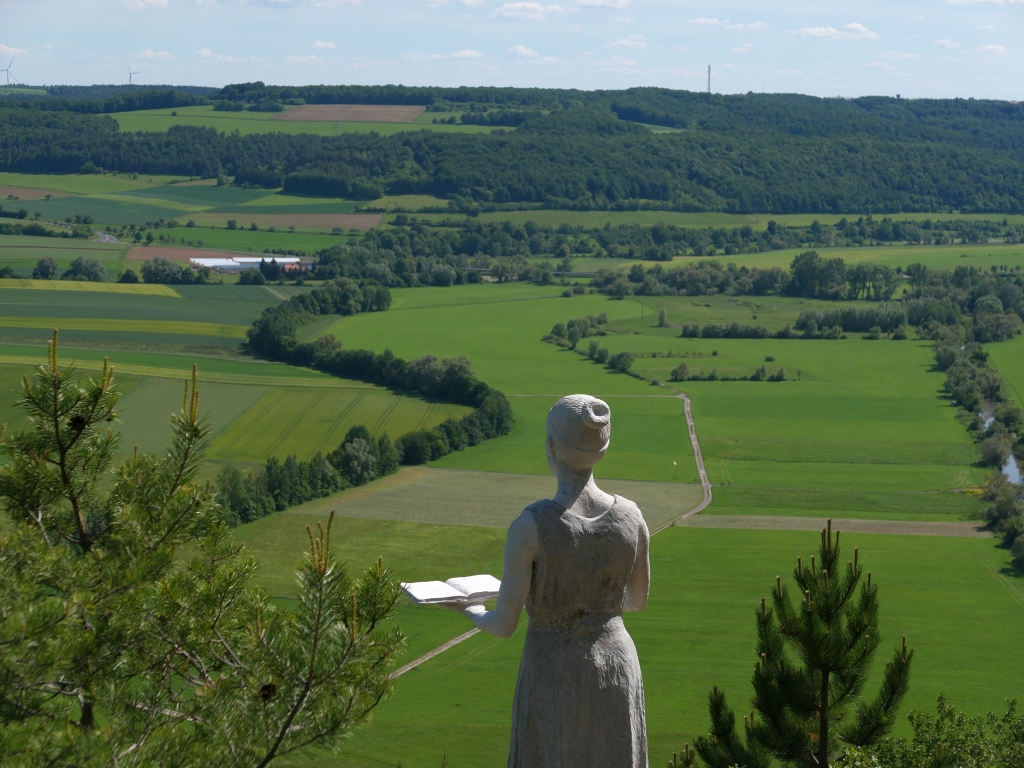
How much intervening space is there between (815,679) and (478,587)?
10132mm

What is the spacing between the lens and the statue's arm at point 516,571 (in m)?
7.05

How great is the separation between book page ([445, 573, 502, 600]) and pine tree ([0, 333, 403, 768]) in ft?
3.43

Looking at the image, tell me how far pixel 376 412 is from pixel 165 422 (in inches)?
588

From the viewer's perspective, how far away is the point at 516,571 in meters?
7.10

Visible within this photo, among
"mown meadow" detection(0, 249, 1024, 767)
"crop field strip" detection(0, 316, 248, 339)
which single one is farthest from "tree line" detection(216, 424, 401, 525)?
"crop field strip" detection(0, 316, 248, 339)

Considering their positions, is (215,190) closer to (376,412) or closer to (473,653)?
(376,412)

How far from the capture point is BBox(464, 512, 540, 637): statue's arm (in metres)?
7.05

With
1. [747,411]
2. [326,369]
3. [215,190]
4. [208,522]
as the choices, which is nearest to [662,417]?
[747,411]

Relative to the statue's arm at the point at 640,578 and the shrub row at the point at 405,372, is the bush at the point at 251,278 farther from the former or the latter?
the statue's arm at the point at 640,578

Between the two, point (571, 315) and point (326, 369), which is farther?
point (571, 315)

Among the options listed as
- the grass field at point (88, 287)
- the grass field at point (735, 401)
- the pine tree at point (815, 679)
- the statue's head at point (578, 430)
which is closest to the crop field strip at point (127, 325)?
the grass field at point (735, 401)

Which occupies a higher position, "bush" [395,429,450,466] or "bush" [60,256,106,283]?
"bush" [60,256,106,283]

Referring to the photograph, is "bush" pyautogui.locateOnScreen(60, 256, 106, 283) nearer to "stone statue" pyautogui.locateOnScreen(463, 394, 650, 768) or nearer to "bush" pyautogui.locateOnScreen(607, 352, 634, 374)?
"bush" pyautogui.locateOnScreen(607, 352, 634, 374)

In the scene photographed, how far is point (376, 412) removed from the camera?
77.6 m
